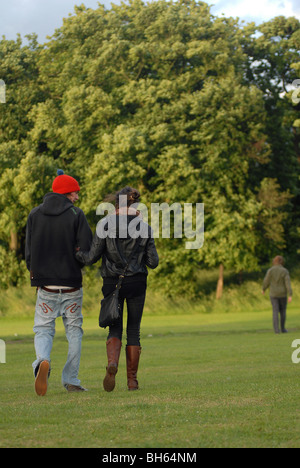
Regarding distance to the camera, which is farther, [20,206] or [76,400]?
[20,206]

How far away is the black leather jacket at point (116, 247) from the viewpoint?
866 cm

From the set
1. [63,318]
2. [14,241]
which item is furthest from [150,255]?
[14,241]

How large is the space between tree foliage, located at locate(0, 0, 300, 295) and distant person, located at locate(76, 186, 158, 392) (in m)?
28.3

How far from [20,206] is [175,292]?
900 cm

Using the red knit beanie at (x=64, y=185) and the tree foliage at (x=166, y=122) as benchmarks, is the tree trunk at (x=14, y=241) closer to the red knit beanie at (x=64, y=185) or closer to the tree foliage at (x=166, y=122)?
the tree foliage at (x=166, y=122)

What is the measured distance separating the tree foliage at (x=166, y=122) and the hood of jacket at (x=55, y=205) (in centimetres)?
2828

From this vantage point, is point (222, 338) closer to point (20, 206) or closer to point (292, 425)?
point (292, 425)

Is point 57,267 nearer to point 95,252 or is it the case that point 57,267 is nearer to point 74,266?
point 74,266

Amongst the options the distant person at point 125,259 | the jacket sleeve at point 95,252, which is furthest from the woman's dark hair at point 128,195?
the jacket sleeve at point 95,252

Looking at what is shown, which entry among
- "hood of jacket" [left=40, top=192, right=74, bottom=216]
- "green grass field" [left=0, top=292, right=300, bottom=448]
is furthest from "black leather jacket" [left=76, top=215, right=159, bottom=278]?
"green grass field" [left=0, top=292, right=300, bottom=448]

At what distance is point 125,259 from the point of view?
870 cm

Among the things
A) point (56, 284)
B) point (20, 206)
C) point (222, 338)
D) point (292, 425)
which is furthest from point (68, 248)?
point (20, 206)

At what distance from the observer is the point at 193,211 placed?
3809cm
